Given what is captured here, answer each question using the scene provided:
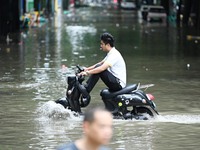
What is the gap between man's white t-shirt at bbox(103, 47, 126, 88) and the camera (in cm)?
1201

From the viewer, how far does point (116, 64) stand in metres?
12.1

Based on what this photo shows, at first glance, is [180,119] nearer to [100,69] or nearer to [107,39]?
[100,69]

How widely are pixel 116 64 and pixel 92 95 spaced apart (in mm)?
3412

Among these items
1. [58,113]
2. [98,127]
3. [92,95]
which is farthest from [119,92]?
[98,127]

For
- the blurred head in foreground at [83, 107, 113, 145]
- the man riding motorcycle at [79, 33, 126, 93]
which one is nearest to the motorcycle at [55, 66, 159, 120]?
the man riding motorcycle at [79, 33, 126, 93]

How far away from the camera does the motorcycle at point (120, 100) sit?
1188 cm

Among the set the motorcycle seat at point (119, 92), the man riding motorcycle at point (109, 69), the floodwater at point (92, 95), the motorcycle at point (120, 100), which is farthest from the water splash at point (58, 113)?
the motorcycle seat at point (119, 92)

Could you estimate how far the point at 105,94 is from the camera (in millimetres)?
12086

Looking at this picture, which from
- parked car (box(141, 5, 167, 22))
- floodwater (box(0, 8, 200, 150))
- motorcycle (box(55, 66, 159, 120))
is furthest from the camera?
parked car (box(141, 5, 167, 22))

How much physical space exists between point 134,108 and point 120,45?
20.3 m

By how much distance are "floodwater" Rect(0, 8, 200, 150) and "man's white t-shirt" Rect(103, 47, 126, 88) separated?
29.9 inches

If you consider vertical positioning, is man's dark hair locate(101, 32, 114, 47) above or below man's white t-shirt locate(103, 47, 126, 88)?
above

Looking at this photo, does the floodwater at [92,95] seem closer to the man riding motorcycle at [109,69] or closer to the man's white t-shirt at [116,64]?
the man riding motorcycle at [109,69]

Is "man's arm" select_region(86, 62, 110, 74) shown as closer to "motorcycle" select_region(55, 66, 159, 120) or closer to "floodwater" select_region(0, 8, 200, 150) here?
"motorcycle" select_region(55, 66, 159, 120)
